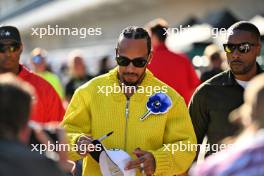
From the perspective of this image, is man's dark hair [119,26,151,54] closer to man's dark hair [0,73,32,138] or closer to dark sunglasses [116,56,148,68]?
dark sunglasses [116,56,148,68]

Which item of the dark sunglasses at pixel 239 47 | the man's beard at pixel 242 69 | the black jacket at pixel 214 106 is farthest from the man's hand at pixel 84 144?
the dark sunglasses at pixel 239 47

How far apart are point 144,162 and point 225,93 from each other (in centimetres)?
130

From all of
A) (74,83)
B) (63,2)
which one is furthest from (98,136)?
(63,2)

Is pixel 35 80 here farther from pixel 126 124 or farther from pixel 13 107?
pixel 13 107

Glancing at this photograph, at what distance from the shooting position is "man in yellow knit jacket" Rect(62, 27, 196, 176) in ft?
23.0

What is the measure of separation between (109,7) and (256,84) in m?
22.4

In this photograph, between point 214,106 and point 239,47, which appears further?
point 239,47

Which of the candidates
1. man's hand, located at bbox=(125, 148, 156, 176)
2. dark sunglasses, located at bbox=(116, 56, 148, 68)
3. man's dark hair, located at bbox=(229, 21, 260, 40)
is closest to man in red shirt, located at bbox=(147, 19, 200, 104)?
man's dark hair, located at bbox=(229, 21, 260, 40)

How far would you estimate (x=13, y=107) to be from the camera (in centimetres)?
432

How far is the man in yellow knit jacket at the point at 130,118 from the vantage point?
702 centimetres

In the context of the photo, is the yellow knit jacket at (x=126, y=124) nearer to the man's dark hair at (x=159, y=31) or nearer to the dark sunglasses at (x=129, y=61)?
the dark sunglasses at (x=129, y=61)

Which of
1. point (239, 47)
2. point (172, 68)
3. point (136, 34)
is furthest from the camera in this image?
point (172, 68)

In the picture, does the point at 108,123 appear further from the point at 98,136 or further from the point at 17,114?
the point at 17,114

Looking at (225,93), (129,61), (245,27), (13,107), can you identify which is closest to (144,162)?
(129,61)
